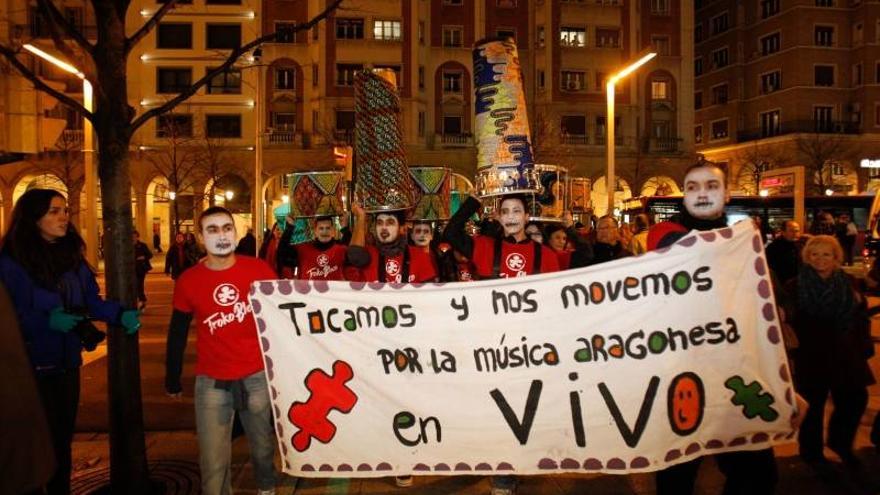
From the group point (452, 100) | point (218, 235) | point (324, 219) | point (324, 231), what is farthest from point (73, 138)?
point (218, 235)

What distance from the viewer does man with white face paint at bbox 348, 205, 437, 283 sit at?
18.8ft

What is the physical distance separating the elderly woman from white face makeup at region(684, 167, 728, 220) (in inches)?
68.5

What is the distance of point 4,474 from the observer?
214 cm

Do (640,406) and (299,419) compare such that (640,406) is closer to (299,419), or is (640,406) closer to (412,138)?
(299,419)

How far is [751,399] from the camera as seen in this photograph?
13.5ft

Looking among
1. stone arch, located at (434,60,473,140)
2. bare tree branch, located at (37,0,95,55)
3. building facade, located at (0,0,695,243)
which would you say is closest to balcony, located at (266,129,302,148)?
building facade, located at (0,0,695,243)

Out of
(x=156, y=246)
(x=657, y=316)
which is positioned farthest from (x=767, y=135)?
(x=657, y=316)

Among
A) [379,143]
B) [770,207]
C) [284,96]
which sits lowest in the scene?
[770,207]

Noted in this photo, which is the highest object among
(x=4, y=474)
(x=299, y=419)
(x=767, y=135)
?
(x=767, y=135)

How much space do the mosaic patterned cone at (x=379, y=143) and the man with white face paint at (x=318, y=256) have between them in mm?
534

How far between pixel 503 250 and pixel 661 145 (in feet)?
138

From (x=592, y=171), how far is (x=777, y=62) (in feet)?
66.0

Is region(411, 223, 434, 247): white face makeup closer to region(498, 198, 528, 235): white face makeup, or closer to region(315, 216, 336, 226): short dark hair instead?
region(315, 216, 336, 226): short dark hair

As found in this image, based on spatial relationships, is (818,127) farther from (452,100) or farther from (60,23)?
(60,23)
